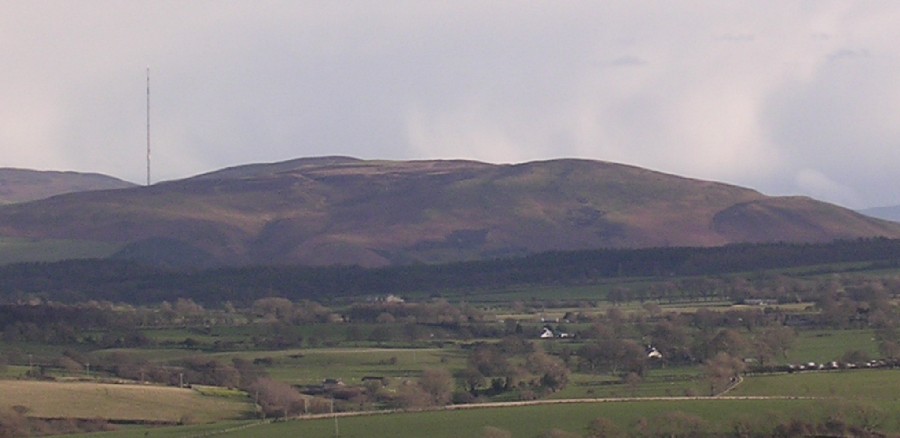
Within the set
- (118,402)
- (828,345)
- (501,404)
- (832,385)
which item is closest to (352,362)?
(118,402)

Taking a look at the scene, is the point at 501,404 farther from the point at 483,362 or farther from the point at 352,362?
the point at 352,362

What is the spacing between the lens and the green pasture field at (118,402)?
3401 inches

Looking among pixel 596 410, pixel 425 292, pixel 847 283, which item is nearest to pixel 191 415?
pixel 596 410

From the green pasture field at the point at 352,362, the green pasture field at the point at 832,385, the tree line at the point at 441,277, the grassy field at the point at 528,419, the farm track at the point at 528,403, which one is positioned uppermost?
the tree line at the point at 441,277

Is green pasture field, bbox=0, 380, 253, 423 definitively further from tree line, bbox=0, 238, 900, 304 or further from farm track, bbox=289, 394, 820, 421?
tree line, bbox=0, 238, 900, 304

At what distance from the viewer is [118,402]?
89812 millimetres

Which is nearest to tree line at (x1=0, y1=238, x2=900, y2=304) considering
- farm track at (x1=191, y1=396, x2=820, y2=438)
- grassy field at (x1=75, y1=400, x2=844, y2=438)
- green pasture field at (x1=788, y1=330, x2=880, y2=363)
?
green pasture field at (x1=788, y1=330, x2=880, y2=363)

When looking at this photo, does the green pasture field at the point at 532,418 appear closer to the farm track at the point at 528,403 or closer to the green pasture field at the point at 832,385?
the farm track at the point at 528,403

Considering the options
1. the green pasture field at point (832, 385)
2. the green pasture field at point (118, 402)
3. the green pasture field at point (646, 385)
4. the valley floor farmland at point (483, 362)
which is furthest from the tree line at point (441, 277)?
the green pasture field at point (832, 385)

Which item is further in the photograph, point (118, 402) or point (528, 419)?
point (118, 402)

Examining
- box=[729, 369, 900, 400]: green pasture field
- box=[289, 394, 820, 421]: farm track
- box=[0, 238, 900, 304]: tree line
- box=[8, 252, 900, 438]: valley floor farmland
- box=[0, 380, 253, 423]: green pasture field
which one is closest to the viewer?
box=[8, 252, 900, 438]: valley floor farmland

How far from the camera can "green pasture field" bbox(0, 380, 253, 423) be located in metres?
86.4

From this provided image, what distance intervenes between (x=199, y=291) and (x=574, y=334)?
234ft

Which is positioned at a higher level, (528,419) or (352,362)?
(352,362)
